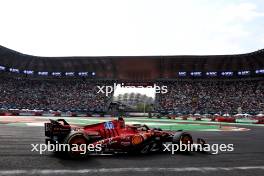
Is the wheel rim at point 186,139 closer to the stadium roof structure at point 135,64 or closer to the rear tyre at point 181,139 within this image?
the rear tyre at point 181,139

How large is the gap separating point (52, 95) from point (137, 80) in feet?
50.9

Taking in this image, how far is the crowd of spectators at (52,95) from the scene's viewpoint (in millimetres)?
62375

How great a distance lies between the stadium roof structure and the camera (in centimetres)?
5850

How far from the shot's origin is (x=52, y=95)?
65750 millimetres

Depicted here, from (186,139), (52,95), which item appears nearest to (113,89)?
(52,95)

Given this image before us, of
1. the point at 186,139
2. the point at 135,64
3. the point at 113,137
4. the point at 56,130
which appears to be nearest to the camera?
the point at 56,130

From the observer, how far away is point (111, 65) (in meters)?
63.0

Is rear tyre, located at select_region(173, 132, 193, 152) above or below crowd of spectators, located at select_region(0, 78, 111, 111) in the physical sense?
below

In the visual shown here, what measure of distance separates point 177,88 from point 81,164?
56.3 m

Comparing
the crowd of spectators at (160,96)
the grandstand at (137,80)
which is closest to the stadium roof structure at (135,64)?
the grandstand at (137,80)

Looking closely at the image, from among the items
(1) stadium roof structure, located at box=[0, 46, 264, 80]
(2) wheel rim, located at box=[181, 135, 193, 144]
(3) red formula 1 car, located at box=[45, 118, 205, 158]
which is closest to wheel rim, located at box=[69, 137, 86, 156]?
(3) red formula 1 car, located at box=[45, 118, 205, 158]

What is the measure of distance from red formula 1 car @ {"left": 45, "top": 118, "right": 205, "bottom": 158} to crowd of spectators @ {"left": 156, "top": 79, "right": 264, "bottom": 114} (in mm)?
45725

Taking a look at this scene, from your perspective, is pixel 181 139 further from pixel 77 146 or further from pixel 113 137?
pixel 77 146

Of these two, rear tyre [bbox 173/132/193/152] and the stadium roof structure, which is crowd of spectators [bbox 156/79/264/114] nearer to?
the stadium roof structure
